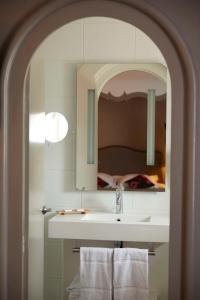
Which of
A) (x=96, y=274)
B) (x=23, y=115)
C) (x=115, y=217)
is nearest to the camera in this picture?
(x=23, y=115)

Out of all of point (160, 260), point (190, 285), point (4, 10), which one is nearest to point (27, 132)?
point (4, 10)

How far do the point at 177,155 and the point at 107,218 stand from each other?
1.50 meters

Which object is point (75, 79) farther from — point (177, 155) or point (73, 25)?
point (177, 155)

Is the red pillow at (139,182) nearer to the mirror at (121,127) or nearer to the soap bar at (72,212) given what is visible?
the mirror at (121,127)

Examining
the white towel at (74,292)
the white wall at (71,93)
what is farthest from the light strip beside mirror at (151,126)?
the white towel at (74,292)

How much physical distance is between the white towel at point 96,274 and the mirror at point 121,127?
606 mm

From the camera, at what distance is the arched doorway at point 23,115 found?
1609 millimetres

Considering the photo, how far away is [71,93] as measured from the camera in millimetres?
3191

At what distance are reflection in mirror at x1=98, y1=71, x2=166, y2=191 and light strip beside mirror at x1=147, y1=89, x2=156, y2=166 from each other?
0.07 feet

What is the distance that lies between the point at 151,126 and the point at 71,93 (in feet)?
2.18

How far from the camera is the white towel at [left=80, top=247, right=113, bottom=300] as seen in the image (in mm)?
2654

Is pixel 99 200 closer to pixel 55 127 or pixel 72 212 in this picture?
pixel 72 212

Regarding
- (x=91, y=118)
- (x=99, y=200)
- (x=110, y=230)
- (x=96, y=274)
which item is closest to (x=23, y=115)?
(x=110, y=230)

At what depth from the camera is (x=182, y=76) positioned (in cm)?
161
